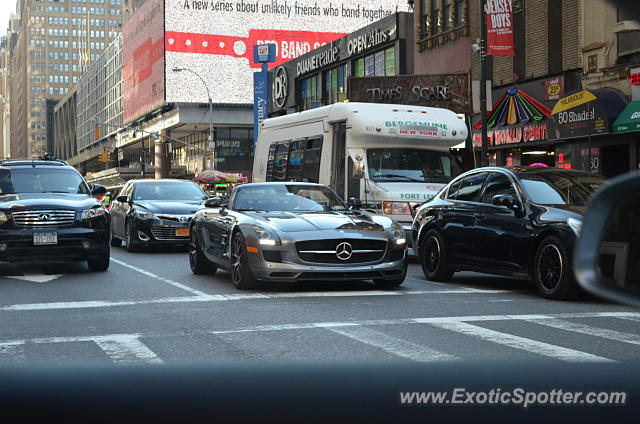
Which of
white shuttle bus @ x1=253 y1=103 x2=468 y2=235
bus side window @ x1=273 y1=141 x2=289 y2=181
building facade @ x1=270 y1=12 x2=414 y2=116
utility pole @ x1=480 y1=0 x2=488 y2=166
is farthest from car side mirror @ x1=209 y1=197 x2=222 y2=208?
building facade @ x1=270 y1=12 x2=414 y2=116

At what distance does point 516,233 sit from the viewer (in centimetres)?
1114

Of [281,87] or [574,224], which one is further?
[281,87]

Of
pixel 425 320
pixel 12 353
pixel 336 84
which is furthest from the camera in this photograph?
pixel 336 84

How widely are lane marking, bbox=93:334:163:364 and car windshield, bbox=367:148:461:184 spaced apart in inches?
405

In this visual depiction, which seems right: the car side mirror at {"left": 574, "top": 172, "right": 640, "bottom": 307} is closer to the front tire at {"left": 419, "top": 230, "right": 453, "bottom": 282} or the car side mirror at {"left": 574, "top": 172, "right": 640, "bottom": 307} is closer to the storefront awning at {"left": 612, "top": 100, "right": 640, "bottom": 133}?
the front tire at {"left": 419, "top": 230, "right": 453, "bottom": 282}

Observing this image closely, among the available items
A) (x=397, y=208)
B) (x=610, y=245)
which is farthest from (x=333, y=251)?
(x=610, y=245)

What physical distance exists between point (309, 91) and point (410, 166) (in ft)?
109

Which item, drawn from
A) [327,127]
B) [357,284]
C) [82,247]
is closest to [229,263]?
[357,284]

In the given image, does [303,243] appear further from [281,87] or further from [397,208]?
[281,87]

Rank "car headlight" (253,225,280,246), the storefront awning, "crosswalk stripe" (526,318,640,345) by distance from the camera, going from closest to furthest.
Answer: "crosswalk stripe" (526,318,640,345) → "car headlight" (253,225,280,246) → the storefront awning

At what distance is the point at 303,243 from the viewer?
10.9 m

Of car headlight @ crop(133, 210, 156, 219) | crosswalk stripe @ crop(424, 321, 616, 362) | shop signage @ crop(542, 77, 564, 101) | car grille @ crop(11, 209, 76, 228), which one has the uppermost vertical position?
shop signage @ crop(542, 77, 564, 101)

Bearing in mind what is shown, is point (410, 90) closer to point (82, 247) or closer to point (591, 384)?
point (82, 247)

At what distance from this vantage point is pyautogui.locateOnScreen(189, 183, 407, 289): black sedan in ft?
35.8
